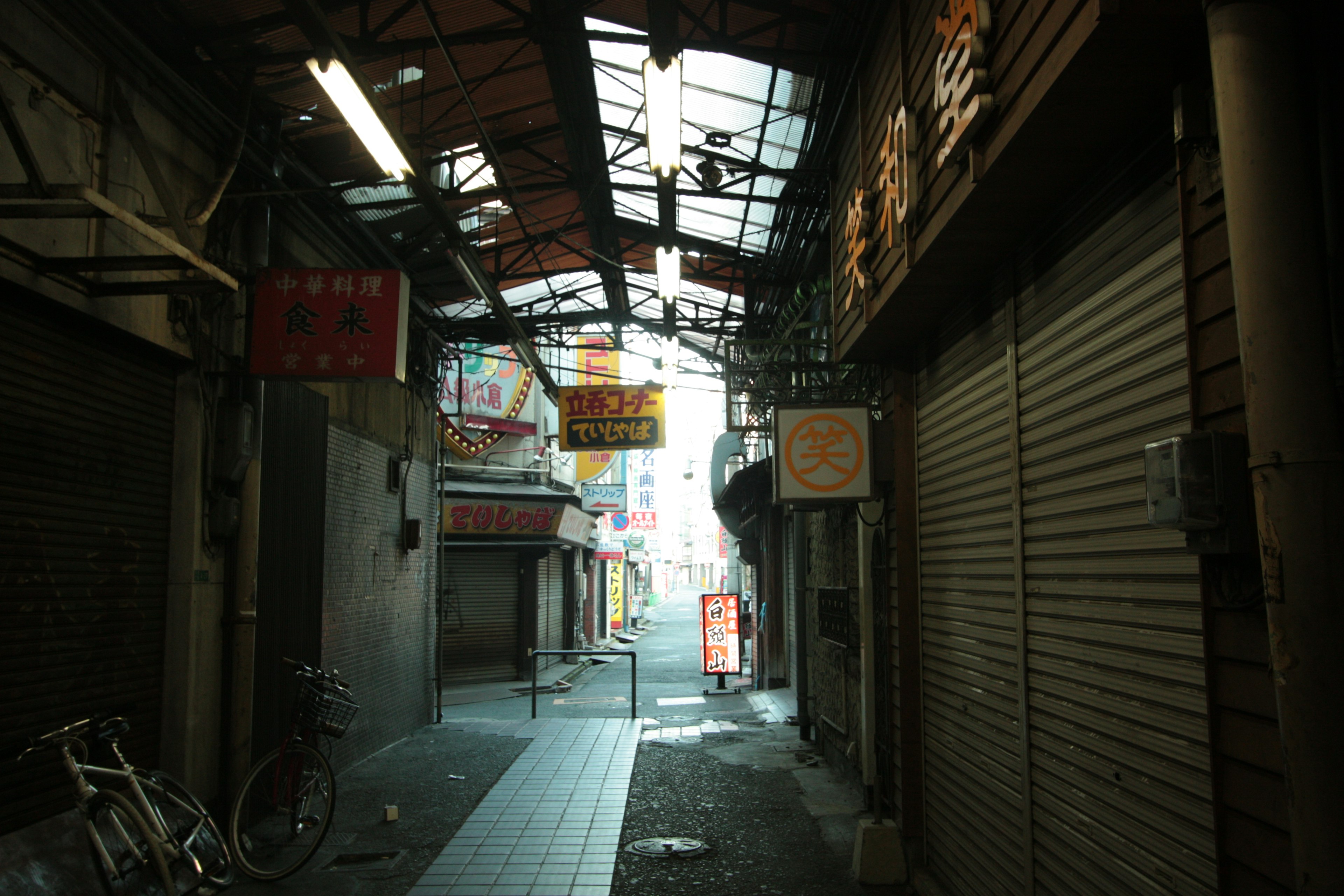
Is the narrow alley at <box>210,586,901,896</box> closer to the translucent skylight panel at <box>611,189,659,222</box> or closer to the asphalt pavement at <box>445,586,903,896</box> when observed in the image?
the asphalt pavement at <box>445,586,903,896</box>

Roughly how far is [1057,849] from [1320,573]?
95.2 inches

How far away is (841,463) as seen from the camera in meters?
6.95

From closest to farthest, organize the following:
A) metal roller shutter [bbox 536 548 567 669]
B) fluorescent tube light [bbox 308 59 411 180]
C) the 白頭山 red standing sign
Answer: fluorescent tube light [bbox 308 59 411 180], the 白頭山 red standing sign, metal roller shutter [bbox 536 548 567 669]

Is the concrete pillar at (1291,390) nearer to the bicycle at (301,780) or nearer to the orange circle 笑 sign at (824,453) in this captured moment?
the orange circle 笑 sign at (824,453)

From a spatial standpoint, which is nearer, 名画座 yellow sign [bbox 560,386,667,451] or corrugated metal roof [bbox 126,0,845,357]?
corrugated metal roof [bbox 126,0,845,357]

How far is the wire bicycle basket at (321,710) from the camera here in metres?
6.96

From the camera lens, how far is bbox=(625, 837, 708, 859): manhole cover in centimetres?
692

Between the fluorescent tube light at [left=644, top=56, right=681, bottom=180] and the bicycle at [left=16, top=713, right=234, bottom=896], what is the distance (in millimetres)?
5650

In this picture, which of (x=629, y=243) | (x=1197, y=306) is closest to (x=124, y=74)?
(x=1197, y=306)

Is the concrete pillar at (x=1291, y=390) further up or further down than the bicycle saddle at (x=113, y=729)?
further up

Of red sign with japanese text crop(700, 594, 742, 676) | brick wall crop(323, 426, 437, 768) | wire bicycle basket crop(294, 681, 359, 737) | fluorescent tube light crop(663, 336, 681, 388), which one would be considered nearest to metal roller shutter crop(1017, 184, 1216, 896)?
wire bicycle basket crop(294, 681, 359, 737)

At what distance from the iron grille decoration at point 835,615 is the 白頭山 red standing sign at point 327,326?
5034 mm

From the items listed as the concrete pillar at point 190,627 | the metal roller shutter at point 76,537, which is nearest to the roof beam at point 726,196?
the concrete pillar at point 190,627

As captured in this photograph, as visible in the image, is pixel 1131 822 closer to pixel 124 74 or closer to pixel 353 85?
pixel 353 85
